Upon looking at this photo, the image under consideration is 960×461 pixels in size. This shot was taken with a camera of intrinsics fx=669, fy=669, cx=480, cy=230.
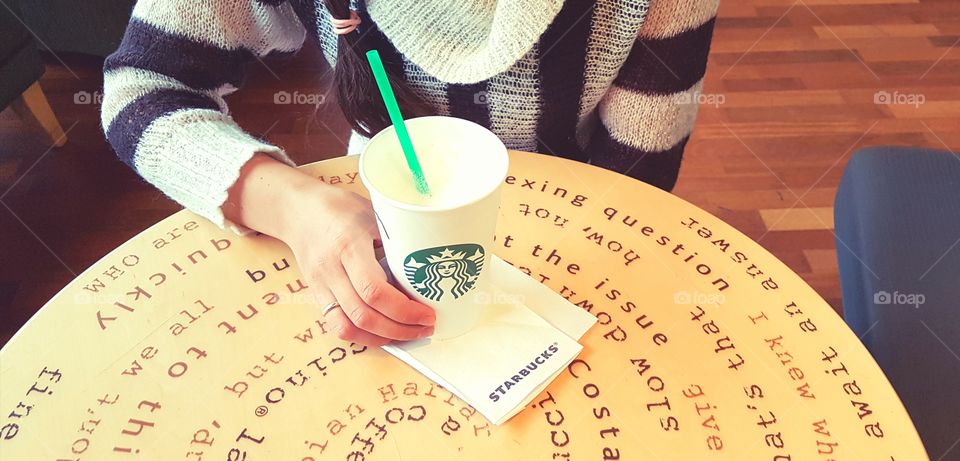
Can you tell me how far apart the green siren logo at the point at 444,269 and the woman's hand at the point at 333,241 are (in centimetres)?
2

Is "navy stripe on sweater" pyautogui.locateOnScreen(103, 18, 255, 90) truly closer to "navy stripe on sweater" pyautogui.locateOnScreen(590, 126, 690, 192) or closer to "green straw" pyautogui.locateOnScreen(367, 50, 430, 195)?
"green straw" pyautogui.locateOnScreen(367, 50, 430, 195)

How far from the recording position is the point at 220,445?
0.51m

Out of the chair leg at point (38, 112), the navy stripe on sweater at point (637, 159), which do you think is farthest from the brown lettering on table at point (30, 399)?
the chair leg at point (38, 112)

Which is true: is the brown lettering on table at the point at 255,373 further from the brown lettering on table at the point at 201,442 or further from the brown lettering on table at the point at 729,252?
the brown lettering on table at the point at 729,252

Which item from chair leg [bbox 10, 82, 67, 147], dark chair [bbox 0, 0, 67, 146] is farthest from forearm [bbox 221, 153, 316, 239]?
chair leg [bbox 10, 82, 67, 147]

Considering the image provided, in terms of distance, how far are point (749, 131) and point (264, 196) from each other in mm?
1614

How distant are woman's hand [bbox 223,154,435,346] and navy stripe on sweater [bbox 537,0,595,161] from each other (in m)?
0.25

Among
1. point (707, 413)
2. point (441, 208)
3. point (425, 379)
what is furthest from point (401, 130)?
point (707, 413)

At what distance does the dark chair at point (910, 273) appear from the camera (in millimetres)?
746

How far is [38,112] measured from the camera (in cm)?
175

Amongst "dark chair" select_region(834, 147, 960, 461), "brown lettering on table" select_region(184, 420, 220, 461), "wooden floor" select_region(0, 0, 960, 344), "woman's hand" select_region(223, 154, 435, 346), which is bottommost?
"wooden floor" select_region(0, 0, 960, 344)

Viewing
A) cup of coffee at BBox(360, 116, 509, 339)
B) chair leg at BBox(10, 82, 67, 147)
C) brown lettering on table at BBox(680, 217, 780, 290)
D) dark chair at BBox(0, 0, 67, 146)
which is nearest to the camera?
cup of coffee at BBox(360, 116, 509, 339)

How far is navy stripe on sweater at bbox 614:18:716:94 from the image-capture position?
28.5 inches

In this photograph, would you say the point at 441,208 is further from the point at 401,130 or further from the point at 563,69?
the point at 563,69
